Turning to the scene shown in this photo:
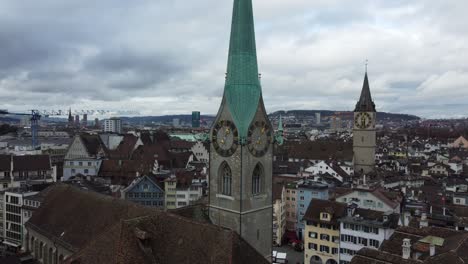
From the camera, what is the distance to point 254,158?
31.9 m

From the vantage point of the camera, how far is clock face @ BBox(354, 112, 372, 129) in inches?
4363

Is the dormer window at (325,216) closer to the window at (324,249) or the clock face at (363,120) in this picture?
the window at (324,249)

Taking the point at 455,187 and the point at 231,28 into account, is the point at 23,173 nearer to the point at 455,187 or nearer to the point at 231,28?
the point at 231,28

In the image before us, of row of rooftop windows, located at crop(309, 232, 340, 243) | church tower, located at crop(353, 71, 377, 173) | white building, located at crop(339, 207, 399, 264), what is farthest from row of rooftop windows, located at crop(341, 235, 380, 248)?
church tower, located at crop(353, 71, 377, 173)

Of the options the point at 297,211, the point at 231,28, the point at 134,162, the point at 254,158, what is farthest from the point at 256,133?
the point at 134,162

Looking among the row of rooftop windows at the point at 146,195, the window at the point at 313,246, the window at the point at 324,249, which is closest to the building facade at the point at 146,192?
the row of rooftop windows at the point at 146,195

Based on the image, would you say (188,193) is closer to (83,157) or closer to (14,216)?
(14,216)

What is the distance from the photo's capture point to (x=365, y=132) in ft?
368

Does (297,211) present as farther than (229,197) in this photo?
Yes

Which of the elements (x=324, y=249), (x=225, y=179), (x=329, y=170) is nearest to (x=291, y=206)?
(x=329, y=170)

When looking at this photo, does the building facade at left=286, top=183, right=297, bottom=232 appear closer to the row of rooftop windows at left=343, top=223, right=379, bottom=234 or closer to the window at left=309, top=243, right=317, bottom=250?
the window at left=309, top=243, right=317, bottom=250

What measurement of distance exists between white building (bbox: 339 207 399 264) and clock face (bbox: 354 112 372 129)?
181 feet

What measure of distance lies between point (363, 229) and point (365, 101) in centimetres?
6145

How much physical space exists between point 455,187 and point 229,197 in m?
67.8
